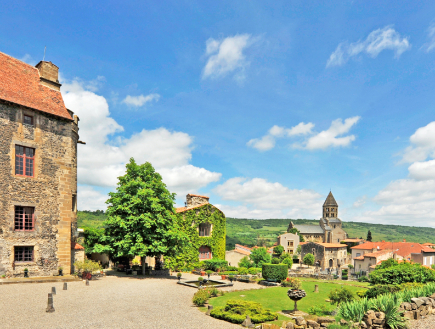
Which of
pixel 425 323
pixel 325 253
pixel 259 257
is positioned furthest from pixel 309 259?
pixel 425 323

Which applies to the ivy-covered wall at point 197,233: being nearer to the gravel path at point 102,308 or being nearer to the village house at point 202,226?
the village house at point 202,226

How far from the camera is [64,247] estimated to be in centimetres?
2728

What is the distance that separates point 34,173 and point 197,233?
74.6ft

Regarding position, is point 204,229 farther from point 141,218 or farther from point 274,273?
point 141,218

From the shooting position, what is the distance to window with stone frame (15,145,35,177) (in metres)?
25.3

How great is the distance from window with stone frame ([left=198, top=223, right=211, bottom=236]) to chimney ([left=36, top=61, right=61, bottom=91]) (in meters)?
26.0

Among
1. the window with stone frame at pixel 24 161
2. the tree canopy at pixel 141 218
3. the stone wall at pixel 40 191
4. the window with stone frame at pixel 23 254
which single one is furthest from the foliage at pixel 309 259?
the window with stone frame at pixel 24 161

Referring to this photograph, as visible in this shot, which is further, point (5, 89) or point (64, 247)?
point (64, 247)

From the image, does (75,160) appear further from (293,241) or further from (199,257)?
(293,241)

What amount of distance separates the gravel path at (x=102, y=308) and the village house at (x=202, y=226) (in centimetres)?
1621

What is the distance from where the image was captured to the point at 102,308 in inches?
674

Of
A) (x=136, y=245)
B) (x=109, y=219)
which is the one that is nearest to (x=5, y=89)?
(x=109, y=219)

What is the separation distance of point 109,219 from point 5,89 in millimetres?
15179

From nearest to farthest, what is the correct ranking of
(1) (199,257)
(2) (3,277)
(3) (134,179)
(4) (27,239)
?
(2) (3,277) < (4) (27,239) < (3) (134,179) < (1) (199,257)
